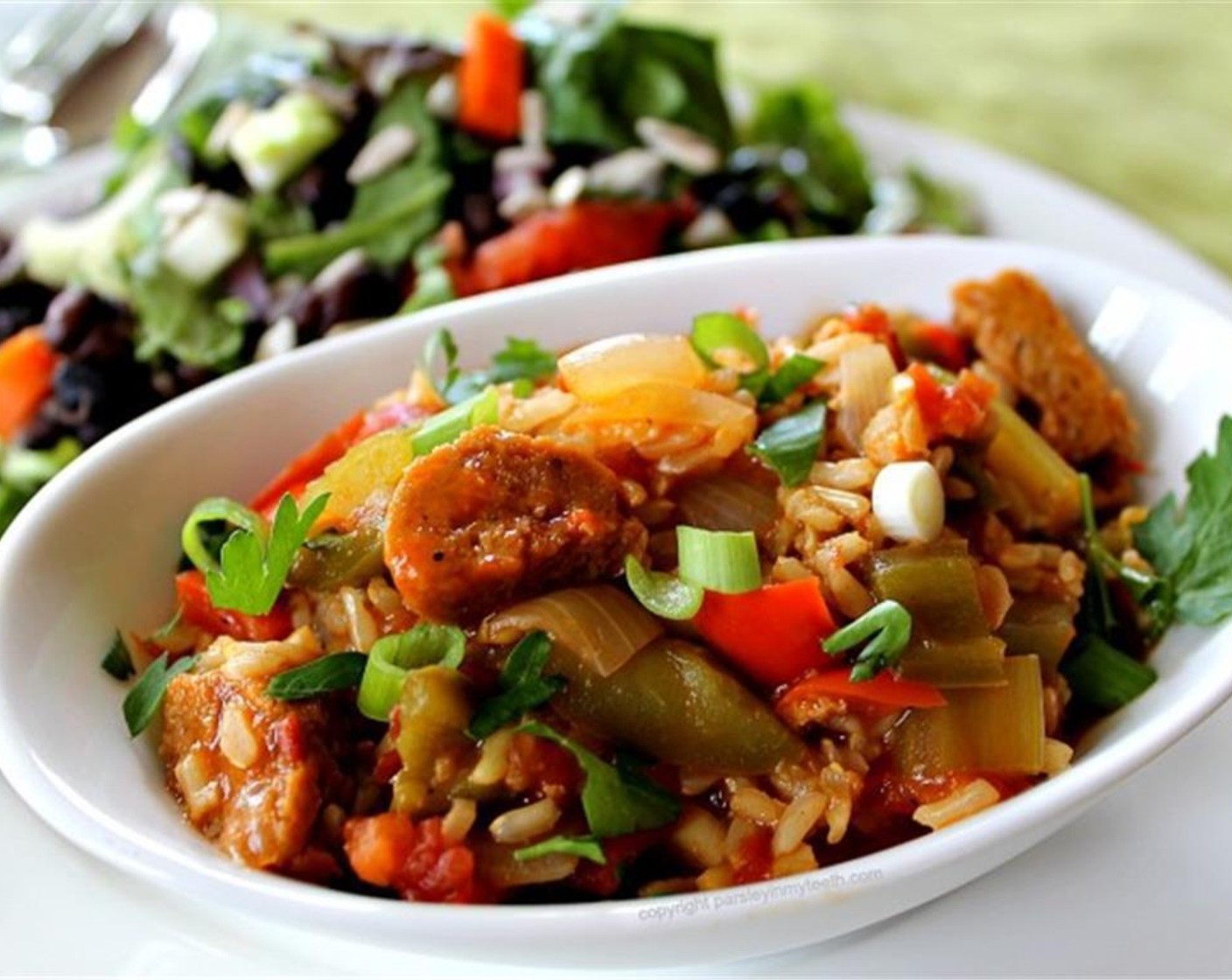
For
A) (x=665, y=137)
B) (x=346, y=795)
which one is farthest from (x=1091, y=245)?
(x=346, y=795)

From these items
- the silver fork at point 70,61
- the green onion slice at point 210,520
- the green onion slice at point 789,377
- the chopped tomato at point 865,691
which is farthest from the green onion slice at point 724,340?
the silver fork at point 70,61

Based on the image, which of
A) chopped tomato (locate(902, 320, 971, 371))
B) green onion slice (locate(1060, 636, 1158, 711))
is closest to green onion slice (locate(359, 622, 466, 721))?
green onion slice (locate(1060, 636, 1158, 711))

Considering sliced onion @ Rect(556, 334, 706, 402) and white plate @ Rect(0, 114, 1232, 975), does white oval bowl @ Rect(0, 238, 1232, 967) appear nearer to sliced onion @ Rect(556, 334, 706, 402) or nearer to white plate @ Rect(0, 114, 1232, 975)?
white plate @ Rect(0, 114, 1232, 975)

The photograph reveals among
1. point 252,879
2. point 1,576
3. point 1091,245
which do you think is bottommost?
point 1091,245

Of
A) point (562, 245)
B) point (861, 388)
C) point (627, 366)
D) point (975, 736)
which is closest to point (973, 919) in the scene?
point (975, 736)

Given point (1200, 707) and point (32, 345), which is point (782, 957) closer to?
point (1200, 707)

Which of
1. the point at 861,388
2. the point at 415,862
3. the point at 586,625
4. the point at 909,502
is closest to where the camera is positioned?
the point at 415,862

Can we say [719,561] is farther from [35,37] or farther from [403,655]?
[35,37]
